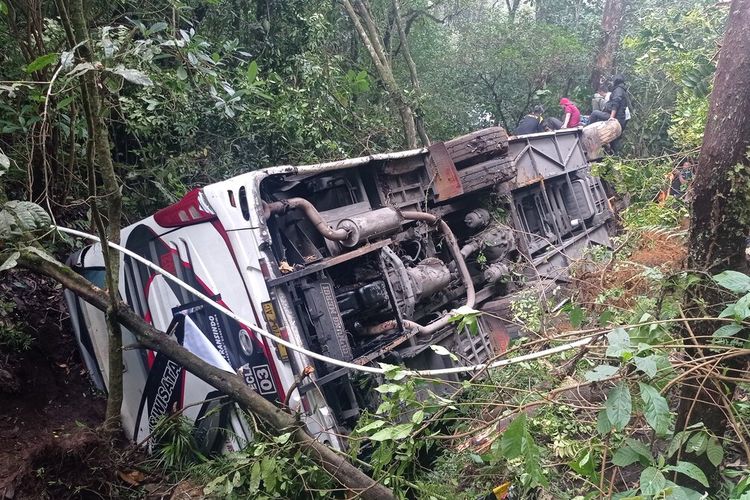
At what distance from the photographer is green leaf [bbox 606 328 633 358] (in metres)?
1.88

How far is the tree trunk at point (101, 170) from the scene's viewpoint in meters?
2.82

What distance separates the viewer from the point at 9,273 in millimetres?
5637

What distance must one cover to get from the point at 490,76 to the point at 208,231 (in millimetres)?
10503

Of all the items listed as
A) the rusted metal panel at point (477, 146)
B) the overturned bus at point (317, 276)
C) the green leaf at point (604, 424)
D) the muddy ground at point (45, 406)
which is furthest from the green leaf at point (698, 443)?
the rusted metal panel at point (477, 146)

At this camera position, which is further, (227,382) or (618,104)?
(618,104)

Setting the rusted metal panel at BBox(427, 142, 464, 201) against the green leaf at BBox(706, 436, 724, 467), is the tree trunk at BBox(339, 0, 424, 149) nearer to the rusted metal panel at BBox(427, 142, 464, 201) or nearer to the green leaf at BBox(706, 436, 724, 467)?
the rusted metal panel at BBox(427, 142, 464, 201)

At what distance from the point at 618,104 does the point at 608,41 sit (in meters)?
4.51

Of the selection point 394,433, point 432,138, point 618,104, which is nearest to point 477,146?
point 394,433

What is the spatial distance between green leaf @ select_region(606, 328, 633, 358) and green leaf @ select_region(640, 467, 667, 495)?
0.37 metres

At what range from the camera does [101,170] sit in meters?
3.25

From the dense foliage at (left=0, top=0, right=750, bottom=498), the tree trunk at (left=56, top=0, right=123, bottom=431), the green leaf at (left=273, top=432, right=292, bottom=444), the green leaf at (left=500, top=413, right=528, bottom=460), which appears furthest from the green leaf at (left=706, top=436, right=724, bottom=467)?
the tree trunk at (left=56, top=0, right=123, bottom=431)

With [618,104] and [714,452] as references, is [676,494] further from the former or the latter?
A: [618,104]

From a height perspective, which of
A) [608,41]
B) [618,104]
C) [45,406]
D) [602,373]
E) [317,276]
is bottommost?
[602,373]

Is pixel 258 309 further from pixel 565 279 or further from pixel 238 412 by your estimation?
pixel 565 279
